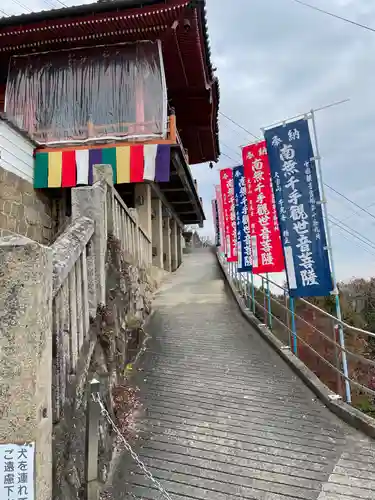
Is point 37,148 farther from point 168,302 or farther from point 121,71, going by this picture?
point 168,302

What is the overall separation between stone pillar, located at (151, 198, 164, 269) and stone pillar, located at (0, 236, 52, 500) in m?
11.3

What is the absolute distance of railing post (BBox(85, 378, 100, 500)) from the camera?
299 cm

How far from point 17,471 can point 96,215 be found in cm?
328

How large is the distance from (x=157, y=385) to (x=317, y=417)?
6.95 feet

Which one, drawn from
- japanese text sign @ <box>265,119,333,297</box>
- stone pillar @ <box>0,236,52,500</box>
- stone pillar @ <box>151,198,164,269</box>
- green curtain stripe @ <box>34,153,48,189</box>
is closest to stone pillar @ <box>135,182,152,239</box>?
stone pillar @ <box>151,198,164,269</box>

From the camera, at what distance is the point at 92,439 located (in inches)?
120

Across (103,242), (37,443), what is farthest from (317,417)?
(37,443)

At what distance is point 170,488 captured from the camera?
12.0ft

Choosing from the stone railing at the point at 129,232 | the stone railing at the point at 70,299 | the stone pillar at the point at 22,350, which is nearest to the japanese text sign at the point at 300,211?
the stone railing at the point at 129,232

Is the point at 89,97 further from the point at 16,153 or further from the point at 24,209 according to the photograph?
the point at 24,209

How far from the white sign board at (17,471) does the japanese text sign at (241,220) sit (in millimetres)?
9013

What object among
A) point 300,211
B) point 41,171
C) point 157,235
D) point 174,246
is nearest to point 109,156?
point 41,171

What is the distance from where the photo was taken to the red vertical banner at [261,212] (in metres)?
8.74

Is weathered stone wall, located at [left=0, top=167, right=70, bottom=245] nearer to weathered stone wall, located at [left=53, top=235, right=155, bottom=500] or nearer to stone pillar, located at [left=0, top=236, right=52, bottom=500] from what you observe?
weathered stone wall, located at [left=53, top=235, right=155, bottom=500]
